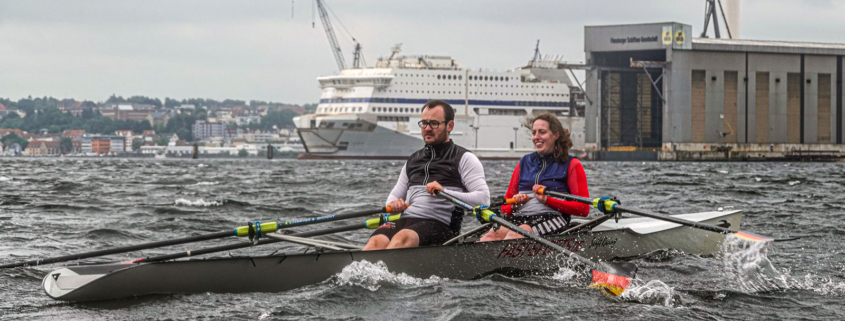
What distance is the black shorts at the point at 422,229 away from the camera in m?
7.57

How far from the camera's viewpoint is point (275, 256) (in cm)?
700

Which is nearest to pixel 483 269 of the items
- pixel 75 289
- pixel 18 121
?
pixel 75 289

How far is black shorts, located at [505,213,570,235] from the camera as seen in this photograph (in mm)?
8180

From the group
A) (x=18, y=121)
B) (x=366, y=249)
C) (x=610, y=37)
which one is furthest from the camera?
(x=18, y=121)

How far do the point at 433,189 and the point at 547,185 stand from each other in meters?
1.34

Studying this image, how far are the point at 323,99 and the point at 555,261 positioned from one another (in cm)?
7327

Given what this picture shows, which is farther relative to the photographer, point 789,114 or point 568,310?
point 789,114

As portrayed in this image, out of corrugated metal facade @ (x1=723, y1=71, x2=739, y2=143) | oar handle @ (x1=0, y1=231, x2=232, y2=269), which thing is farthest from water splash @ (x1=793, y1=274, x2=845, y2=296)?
corrugated metal facade @ (x1=723, y1=71, x2=739, y2=143)

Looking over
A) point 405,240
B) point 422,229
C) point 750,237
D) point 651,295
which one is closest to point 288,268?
point 405,240

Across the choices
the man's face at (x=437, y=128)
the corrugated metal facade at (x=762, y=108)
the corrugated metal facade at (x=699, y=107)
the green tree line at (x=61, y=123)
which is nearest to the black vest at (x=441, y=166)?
the man's face at (x=437, y=128)

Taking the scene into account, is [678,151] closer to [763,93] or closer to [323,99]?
[763,93]

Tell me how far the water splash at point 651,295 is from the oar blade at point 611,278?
0.19 ft

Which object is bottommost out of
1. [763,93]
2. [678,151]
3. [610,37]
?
[678,151]

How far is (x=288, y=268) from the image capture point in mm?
7012
